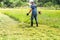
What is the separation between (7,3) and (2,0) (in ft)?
12.9

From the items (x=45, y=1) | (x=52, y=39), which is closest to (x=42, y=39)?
(x=52, y=39)

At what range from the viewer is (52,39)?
9.32 m

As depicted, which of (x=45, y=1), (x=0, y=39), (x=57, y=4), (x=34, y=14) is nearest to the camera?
(x=0, y=39)

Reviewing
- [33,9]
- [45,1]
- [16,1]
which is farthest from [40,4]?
[33,9]

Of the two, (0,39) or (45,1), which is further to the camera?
(45,1)

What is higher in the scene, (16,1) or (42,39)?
(42,39)

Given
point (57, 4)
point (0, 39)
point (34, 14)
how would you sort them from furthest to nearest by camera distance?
point (57, 4), point (34, 14), point (0, 39)

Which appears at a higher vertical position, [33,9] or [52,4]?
[33,9]

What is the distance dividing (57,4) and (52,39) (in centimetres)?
7201

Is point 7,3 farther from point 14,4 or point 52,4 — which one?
point 52,4

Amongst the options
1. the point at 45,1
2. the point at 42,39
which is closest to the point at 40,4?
the point at 45,1

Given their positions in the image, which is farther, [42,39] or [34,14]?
[34,14]

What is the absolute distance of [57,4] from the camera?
8056 centimetres

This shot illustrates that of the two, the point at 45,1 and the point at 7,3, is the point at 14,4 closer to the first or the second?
the point at 7,3
